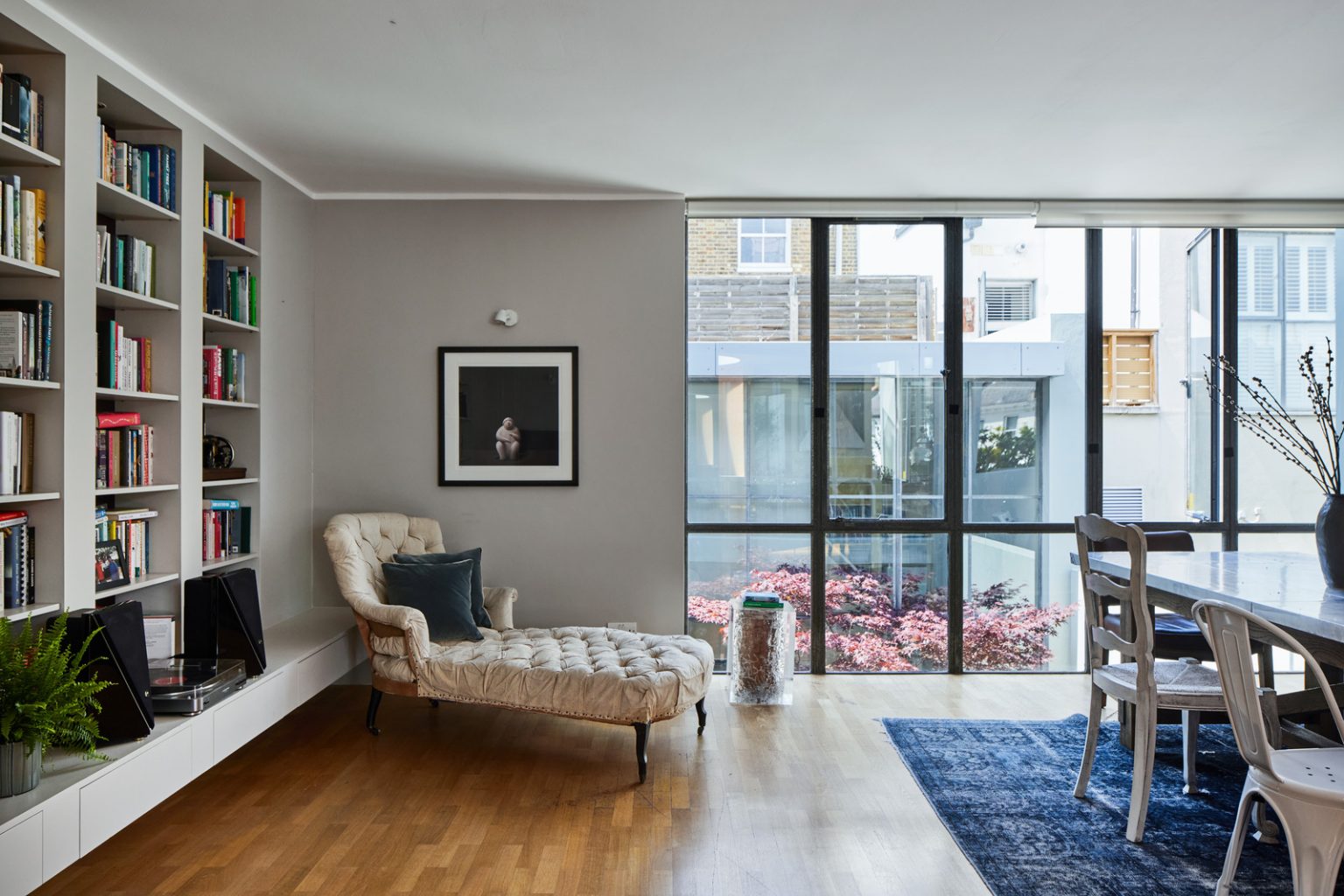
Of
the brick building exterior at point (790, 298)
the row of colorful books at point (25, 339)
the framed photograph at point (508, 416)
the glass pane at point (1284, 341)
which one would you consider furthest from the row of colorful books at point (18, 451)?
the glass pane at point (1284, 341)

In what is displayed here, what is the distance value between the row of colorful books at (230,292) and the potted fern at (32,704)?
197cm

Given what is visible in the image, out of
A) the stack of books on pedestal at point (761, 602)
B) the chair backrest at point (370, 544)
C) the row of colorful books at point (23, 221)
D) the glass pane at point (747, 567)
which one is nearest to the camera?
the row of colorful books at point (23, 221)

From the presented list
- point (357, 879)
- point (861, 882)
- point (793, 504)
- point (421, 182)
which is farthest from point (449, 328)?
point (861, 882)

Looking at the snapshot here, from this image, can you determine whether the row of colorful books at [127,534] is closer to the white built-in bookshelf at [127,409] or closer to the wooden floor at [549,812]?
the white built-in bookshelf at [127,409]

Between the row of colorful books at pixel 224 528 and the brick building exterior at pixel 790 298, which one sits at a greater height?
the brick building exterior at pixel 790 298

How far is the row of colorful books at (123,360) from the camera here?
3.32m

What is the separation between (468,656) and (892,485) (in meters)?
2.61

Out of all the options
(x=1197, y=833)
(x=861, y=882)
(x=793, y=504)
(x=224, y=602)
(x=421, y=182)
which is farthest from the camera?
(x=793, y=504)

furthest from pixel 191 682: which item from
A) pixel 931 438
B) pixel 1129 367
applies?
pixel 1129 367

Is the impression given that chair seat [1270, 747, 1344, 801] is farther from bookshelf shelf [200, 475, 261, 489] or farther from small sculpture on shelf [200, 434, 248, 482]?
small sculpture on shelf [200, 434, 248, 482]

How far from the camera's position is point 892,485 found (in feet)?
17.2

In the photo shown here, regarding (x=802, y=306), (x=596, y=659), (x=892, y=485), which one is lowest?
(x=596, y=659)

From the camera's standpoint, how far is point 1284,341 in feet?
17.4

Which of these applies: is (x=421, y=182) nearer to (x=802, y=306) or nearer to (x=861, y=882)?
(x=802, y=306)
